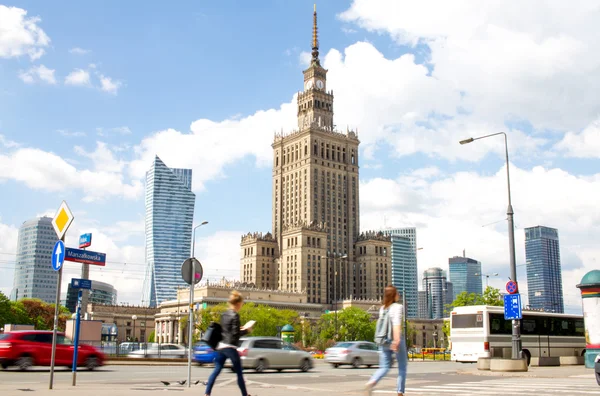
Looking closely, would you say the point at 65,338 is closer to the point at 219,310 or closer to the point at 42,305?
the point at 219,310

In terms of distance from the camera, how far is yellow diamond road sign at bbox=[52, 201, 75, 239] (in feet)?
53.3

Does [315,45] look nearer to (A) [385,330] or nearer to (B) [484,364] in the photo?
(B) [484,364]

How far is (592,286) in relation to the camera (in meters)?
28.6

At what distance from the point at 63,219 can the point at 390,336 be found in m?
8.90

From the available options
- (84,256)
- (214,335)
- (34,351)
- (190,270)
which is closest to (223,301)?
(84,256)

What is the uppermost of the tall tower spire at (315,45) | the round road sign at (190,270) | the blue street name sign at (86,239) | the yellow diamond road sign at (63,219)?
the tall tower spire at (315,45)

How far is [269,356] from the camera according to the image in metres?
30.0

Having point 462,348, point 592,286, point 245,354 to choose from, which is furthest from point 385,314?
point 462,348

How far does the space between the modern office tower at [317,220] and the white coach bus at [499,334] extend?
113929mm

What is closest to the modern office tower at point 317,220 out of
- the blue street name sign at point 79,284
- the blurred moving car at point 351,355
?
the blurred moving car at point 351,355

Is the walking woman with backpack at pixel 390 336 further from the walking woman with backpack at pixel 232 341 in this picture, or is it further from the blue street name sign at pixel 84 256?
the blue street name sign at pixel 84 256

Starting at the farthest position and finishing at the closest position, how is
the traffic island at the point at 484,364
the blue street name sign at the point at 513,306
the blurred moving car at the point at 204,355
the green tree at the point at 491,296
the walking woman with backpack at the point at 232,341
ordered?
the green tree at the point at 491,296
the blurred moving car at the point at 204,355
the traffic island at the point at 484,364
the blue street name sign at the point at 513,306
the walking woman with backpack at the point at 232,341

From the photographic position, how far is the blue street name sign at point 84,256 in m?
27.4

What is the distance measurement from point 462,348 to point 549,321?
21.8 ft
